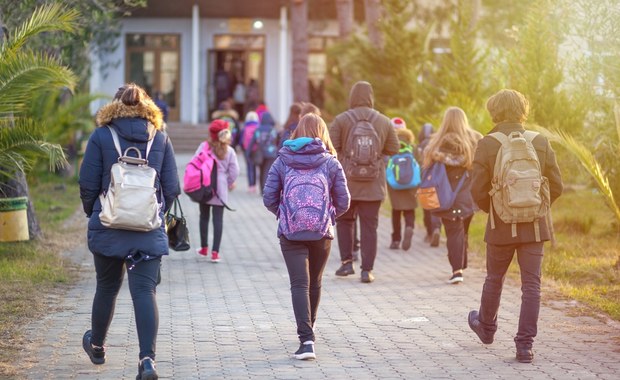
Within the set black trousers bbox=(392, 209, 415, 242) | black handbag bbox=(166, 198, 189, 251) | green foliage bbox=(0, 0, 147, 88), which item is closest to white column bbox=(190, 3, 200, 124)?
green foliage bbox=(0, 0, 147, 88)

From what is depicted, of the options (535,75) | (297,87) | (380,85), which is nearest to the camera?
(535,75)

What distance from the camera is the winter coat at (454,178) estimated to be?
11.7 meters

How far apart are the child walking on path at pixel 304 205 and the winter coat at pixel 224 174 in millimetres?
4954

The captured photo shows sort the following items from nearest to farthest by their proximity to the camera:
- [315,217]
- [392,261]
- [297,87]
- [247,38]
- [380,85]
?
[315,217] < [392,261] < [380,85] < [297,87] < [247,38]

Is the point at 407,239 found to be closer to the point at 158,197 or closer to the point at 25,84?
the point at 25,84

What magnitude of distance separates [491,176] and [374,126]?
355 cm

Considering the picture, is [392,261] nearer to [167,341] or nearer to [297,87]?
[167,341]

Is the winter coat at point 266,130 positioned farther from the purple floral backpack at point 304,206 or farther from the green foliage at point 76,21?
the purple floral backpack at point 304,206

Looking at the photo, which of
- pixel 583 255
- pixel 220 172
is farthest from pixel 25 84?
pixel 583 255

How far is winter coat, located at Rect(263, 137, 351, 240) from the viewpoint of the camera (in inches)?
318

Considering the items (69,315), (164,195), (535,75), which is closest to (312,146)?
(164,195)

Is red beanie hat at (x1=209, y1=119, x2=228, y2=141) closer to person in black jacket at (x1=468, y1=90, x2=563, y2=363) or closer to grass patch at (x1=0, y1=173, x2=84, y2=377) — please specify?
grass patch at (x1=0, y1=173, x2=84, y2=377)

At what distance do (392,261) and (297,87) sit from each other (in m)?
20.9

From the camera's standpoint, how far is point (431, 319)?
9.70m
